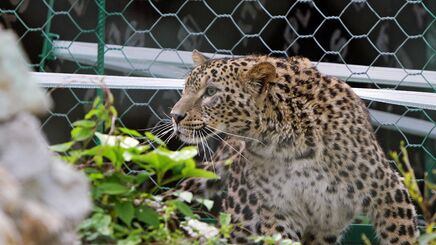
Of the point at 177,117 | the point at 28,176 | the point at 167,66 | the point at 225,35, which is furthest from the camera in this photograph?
the point at 225,35

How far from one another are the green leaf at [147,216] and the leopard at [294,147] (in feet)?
3.21

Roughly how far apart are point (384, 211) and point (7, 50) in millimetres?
1825

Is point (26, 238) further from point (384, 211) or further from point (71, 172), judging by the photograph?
point (384, 211)

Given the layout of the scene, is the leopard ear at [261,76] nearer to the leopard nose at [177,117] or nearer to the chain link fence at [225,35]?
the leopard nose at [177,117]

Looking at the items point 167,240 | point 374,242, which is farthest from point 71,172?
point 374,242

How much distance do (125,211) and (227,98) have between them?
1142mm

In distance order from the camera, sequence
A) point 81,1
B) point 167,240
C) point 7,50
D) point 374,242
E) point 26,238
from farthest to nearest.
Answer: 1. point 81,1
2. point 374,242
3. point 167,240
4. point 7,50
5. point 26,238

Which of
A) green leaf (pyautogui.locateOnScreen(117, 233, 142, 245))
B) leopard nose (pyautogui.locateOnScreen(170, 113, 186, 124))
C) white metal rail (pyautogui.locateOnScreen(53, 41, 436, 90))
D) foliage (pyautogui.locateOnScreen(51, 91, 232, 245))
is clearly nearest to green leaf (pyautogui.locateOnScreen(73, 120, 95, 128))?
foliage (pyautogui.locateOnScreen(51, 91, 232, 245))

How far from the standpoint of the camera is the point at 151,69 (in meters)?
4.48

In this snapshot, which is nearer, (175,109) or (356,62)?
(175,109)

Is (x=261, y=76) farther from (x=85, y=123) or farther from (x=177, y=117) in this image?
(x=85, y=123)

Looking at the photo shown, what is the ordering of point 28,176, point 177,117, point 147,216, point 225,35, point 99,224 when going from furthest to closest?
point 225,35
point 177,117
point 147,216
point 99,224
point 28,176

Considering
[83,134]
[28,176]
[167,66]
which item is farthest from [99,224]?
[167,66]

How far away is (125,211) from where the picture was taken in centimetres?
226
